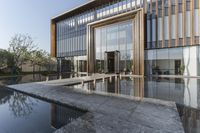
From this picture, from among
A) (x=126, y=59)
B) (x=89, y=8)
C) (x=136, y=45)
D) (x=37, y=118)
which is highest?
(x=89, y=8)

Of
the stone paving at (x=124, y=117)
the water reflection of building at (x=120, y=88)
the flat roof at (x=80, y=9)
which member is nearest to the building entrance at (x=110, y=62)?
the flat roof at (x=80, y=9)

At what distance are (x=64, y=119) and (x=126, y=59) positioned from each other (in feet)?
68.4

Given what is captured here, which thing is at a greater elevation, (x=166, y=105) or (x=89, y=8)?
(x=89, y=8)

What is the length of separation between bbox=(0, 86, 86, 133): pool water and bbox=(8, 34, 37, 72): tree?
24537 millimetres

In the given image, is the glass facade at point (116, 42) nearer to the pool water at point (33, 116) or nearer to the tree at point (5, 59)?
the tree at point (5, 59)

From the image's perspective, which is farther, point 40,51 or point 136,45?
point 40,51

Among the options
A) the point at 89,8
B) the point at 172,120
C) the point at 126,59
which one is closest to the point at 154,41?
the point at 126,59

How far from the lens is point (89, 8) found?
3362cm

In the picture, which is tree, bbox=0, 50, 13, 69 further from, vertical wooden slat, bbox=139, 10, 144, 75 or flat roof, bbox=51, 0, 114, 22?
vertical wooden slat, bbox=139, 10, 144, 75

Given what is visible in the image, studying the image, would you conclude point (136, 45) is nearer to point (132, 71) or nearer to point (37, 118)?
point (132, 71)

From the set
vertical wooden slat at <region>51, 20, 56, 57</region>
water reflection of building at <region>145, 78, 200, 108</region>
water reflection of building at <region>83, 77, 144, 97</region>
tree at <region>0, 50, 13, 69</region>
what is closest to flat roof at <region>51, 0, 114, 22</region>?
vertical wooden slat at <region>51, 20, 56, 57</region>

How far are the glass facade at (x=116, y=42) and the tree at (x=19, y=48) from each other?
48.2 feet

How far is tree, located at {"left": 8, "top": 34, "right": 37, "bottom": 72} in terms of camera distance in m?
30.4

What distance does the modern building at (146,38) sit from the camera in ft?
71.9
